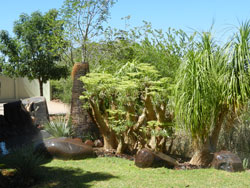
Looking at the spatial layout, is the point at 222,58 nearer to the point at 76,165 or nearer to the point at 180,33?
the point at 180,33

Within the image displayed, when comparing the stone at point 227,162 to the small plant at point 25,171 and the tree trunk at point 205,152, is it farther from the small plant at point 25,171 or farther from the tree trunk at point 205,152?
the small plant at point 25,171

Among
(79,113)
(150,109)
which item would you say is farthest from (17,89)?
(150,109)

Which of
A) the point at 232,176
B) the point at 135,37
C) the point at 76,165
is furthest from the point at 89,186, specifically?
the point at 135,37

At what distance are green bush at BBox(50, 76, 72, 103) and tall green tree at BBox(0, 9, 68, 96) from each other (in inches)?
89.6

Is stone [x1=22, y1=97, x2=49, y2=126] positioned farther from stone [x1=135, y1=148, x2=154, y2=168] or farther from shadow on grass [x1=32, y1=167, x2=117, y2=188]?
stone [x1=135, y1=148, x2=154, y2=168]

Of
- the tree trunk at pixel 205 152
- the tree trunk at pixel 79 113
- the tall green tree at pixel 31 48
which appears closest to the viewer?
the tree trunk at pixel 205 152

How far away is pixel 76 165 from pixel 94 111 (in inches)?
75.9

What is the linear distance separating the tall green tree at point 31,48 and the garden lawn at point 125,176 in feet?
31.2

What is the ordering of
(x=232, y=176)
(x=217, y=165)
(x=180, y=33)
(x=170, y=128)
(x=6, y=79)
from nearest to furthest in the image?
(x=232, y=176) < (x=217, y=165) < (x=170, y=128) < (x=180, y=33) < (x=6, y=79)

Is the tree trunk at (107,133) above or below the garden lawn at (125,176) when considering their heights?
above

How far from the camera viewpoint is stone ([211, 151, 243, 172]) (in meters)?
6.52

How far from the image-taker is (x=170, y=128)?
8.07m

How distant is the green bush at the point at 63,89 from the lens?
18.4 metres

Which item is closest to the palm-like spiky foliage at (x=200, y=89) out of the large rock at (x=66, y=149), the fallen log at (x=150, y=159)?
the fallen log at (x=150, y=159)
